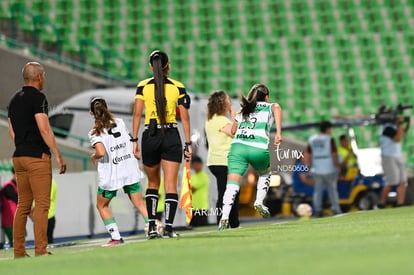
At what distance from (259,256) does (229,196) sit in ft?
18.2

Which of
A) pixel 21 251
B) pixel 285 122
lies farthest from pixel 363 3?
pixel 21 251

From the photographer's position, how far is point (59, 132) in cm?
2509

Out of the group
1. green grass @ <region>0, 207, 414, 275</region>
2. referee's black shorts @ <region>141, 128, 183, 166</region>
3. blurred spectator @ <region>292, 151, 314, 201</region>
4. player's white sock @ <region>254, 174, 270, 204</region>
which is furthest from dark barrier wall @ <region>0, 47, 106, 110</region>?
green grass @ <region>0, 207, 414, 275</region>

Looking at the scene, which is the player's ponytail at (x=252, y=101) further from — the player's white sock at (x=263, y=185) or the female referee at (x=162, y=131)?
the female referee at (x=162, y=131)

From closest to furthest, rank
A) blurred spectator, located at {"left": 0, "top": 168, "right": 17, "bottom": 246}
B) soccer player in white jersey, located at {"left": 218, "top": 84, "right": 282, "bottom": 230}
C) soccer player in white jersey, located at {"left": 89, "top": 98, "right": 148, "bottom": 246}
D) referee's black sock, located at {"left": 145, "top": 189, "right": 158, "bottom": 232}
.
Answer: referee's black sock, located at {"left": 145, "top": 189, "right": 158, "bottom": 232} < soccer player in white jersey, located at {"left": 89, "top": 98, "right": 148, "bottom": 246} < soccer player in white jersey, located at {"left": 218, "top": 84, "right": 282, "bottom": 230} < blurred spectator, located at {"left": 0, "top": 168, "right": 17, "bottom": 246}

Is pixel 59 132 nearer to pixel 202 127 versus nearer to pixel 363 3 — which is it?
pixel 202 127

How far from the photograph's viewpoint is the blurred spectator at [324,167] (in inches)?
960

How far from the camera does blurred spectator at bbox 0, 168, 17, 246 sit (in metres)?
19.3

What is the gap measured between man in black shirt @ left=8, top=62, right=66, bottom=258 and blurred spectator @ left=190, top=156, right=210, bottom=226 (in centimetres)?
986

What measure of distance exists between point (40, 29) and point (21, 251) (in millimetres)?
19600

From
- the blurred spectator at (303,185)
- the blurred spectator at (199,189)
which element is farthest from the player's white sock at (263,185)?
the blurred spectator at (303,185)

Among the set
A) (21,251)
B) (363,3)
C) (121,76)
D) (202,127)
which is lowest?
(21,251)

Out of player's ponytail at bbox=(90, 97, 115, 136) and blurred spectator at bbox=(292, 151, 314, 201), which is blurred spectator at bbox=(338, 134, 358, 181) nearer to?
blurred spectator at bbox=(292, 151, 314, 201)

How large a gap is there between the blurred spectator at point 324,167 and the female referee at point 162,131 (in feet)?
34.3
